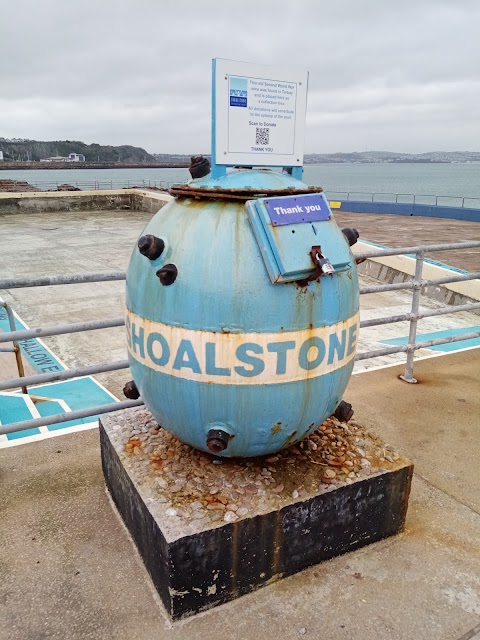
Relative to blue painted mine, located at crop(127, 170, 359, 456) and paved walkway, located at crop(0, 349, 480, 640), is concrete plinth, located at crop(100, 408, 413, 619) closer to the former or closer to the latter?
paved walkway, located at crop(0, 349, 480, 640)

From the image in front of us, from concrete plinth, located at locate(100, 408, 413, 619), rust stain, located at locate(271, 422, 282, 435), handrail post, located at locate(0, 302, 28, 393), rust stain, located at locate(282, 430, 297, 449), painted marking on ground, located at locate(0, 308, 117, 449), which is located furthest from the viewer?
painted marking on ground, located at locate(0, 308, 117, 449)

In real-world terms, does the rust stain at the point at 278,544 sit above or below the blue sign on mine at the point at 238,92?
below

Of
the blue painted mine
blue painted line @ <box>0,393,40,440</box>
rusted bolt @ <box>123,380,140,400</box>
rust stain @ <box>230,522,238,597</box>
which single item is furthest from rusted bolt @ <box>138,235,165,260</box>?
blue painted line @ <box>0,393,40,440</box>

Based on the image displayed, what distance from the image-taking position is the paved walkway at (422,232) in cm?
1413

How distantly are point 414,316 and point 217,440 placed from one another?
2819 millimetres

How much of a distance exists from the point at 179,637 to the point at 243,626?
11.7 inches

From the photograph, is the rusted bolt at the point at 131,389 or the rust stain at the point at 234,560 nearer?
the rust stain at the point at 234,560

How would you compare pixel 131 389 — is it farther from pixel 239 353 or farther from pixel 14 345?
pixel 14 345

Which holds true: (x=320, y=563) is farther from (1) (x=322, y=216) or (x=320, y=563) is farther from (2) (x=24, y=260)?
(2) (x=24, y=260)

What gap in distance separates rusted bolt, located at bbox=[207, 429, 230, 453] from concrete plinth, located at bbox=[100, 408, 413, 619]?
310 mm

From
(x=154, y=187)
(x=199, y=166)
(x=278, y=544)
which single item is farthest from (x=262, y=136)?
(x=154, y=187)

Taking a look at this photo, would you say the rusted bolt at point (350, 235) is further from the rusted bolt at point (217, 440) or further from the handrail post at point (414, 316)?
the handrail post at point (414, 316)

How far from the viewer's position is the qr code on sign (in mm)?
2814

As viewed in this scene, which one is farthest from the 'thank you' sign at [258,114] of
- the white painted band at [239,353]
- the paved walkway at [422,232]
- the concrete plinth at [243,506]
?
the paved walkway at [422,232]
